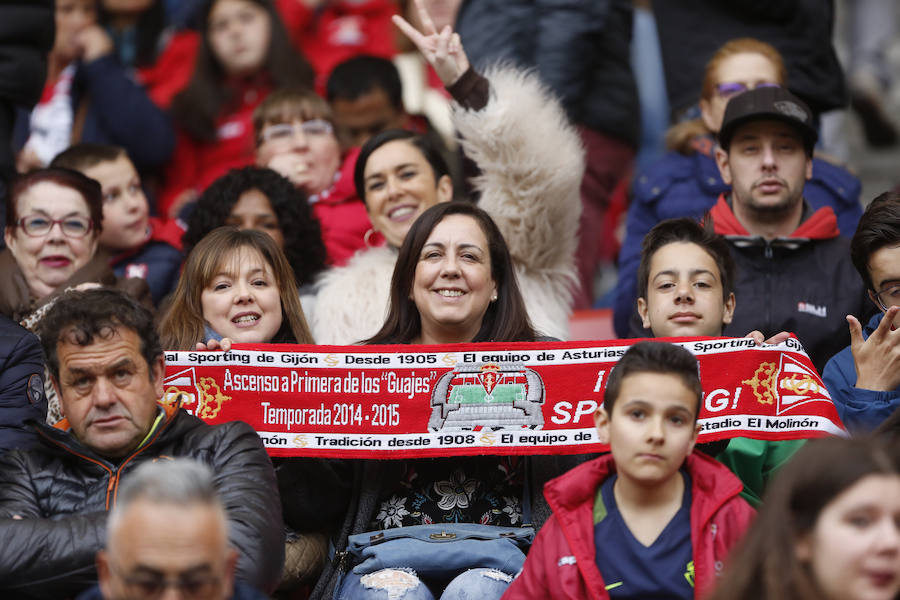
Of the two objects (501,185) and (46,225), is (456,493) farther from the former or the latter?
(46,225)

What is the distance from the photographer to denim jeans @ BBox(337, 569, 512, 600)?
15.3 feet

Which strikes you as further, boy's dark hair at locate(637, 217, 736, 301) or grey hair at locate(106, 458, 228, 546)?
boy's dark hair at locate(637, 217, 736, 301)

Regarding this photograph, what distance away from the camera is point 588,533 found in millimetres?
4363

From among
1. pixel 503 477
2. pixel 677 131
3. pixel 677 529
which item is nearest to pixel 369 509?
pixel 503 477

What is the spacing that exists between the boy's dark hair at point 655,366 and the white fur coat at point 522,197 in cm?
188

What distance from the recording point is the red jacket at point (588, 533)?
14.0ft

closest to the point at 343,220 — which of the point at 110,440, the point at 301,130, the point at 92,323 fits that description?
the point at 301,130

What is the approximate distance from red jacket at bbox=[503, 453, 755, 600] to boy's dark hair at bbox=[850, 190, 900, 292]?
135cm

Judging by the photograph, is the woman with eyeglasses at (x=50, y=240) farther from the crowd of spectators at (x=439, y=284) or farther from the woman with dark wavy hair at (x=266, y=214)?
the woman with dark wavy hair at (x=266, y=214)

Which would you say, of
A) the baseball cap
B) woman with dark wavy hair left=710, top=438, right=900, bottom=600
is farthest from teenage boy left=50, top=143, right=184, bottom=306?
woman with dark wavy hair left=710, top=438, right=900, bottom=600

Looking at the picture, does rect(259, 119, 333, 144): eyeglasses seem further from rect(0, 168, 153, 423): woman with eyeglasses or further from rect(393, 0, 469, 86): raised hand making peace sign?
rect(0, 168, 153, 423): woman with eyeglasses

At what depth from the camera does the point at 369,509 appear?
5.18 m

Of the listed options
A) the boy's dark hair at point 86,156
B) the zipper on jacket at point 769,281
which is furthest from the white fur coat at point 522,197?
the boy's dark hair at point 86,156

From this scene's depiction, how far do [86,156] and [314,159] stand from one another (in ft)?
3.93
